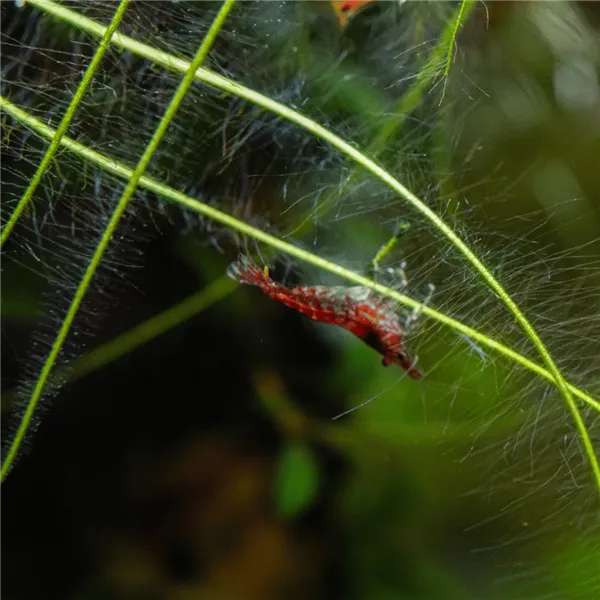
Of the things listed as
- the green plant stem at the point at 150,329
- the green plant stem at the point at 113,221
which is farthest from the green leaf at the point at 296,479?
the green plant stem at the point at 113,221

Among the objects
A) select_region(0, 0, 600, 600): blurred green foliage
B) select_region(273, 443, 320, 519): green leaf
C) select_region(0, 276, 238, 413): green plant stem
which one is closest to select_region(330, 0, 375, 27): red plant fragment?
select_region(0, 0, 600, 600): blurred green foliage

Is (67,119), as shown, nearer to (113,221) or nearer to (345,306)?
(113,221)

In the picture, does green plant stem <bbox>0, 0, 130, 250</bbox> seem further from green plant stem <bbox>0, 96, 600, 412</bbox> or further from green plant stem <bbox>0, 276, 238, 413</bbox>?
green plant stem <bbox>0, 276, 238, 413</bbox>

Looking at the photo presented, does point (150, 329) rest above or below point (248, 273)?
below

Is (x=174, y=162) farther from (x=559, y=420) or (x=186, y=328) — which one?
(x=559, y=420)

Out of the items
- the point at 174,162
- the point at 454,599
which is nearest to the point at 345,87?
the point at 174,162

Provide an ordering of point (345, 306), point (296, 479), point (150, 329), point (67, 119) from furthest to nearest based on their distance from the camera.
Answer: point (296, 479), point (150, 329), point (345, 306), point (67, 119)

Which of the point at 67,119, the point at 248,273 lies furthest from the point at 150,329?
the point at 67,119
